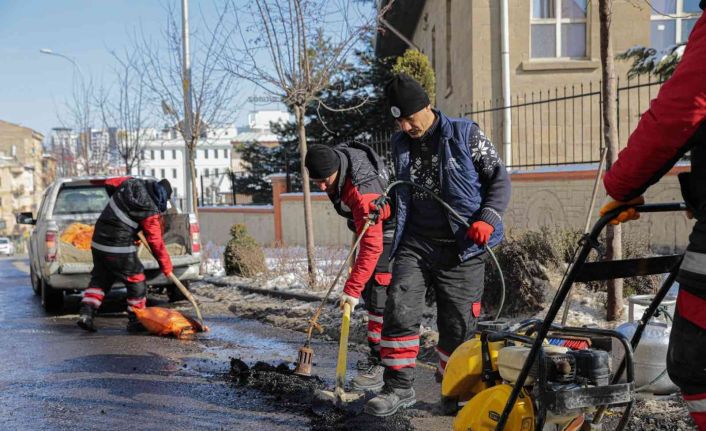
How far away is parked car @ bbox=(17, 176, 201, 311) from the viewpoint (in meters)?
9.02

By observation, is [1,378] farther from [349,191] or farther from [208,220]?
[208,220]

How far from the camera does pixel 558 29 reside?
527 inches

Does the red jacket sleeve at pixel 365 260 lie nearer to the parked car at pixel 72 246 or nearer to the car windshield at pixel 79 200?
the parked car at pixel 72 246

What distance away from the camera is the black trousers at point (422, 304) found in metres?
4.14

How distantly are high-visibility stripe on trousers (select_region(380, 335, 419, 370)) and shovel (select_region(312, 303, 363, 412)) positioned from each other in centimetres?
25

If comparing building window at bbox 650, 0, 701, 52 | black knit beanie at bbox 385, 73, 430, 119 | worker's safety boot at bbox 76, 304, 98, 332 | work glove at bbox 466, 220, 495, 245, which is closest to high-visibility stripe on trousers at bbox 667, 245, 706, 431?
work glove at bbox 466, 220, 495, 245

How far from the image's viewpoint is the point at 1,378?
5742 mm

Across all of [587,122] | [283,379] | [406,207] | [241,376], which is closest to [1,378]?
[241,376]

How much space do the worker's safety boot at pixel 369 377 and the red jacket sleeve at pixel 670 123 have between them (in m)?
2.88

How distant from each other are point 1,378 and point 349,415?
324 cm

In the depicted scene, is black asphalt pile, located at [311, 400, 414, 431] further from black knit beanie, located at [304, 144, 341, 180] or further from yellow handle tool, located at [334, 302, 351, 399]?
black knit beanie, located at [304, 144, 341, 180]

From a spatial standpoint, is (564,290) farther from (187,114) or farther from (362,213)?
(187,114)

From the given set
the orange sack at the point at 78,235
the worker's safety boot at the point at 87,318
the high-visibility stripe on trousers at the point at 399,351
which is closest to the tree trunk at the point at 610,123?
the high-visibility stripe on trousers at the point at 399,351

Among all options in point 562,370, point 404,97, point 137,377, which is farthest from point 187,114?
point 562,370
